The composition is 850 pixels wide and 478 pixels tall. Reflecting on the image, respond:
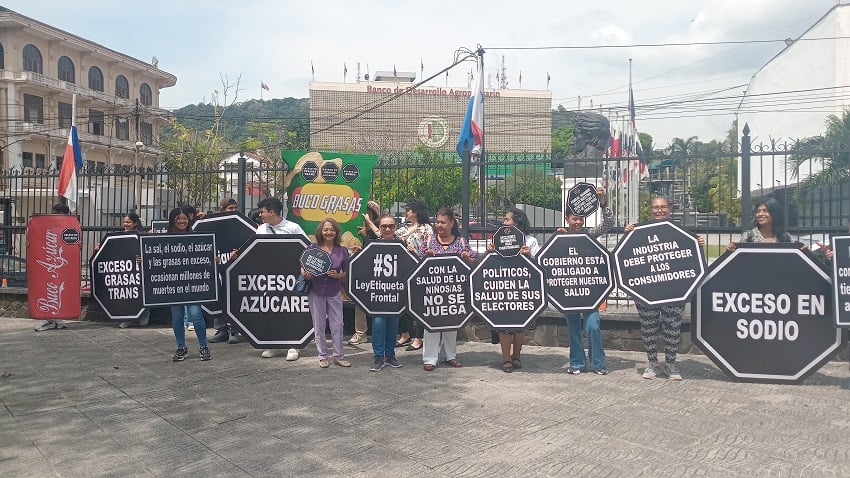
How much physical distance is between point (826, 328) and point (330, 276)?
16.0ft

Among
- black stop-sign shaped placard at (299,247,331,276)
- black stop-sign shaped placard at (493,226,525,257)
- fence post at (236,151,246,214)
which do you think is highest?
fence post at (236,151,246,214)

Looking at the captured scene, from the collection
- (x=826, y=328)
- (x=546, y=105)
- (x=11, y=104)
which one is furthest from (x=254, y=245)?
(x=546, y=105)

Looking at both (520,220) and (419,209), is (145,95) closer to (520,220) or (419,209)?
(419,209)

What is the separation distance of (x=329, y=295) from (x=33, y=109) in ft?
154

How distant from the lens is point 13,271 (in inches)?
448

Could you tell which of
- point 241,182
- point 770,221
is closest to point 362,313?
point 241,182

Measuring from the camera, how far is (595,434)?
5.05m

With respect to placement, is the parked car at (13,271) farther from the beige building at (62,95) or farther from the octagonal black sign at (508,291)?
the beige building at (62,95)

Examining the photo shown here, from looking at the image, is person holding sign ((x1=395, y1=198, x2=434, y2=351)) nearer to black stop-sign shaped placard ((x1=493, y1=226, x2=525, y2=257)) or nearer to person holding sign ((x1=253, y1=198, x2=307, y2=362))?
black stop-sign shaped placard ((x1=493, y1=226, x2=525, y2=257))

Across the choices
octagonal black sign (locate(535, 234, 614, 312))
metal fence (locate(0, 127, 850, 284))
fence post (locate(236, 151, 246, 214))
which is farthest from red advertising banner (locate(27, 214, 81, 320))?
octagonal black sign (locate(535, 234, 614, 312))

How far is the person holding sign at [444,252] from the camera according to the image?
7.33m

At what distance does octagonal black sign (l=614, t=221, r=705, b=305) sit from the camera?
6653 millimetres

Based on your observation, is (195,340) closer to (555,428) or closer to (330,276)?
(330,276)

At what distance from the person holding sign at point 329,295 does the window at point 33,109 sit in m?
45.5
